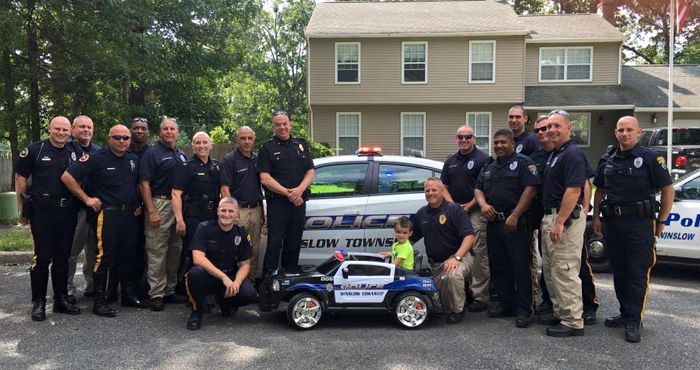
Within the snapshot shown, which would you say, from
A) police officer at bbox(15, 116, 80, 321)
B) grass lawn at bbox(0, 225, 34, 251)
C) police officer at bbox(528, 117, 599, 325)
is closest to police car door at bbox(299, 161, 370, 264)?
police officer at bbox(528, 117, 599, 325)

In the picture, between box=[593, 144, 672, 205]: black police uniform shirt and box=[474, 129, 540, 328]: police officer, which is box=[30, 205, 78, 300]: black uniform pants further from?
box=[593, 144, 672, 205]: black police uniform shirt

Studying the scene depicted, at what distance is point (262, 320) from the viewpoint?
197 inches

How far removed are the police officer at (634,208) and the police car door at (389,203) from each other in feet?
5.99

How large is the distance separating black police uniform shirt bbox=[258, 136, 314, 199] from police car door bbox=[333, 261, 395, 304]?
1021 mm

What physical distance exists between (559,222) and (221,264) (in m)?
2.91

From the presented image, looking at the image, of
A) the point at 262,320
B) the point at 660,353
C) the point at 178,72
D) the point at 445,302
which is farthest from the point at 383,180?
the point at 178,72

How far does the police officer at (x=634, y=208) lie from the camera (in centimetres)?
445

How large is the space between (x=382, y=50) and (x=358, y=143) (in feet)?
11.4

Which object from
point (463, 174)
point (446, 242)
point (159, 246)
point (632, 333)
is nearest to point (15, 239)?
point (159, 246)

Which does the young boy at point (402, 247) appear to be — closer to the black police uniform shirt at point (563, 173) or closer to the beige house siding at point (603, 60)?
the black police uniform shirt at point (563, 173)

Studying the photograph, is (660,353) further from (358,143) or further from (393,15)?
(393,15)

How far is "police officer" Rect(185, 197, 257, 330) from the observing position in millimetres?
4703

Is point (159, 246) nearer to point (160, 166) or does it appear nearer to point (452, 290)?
point (160, 166)

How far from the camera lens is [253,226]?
5.41 metres
